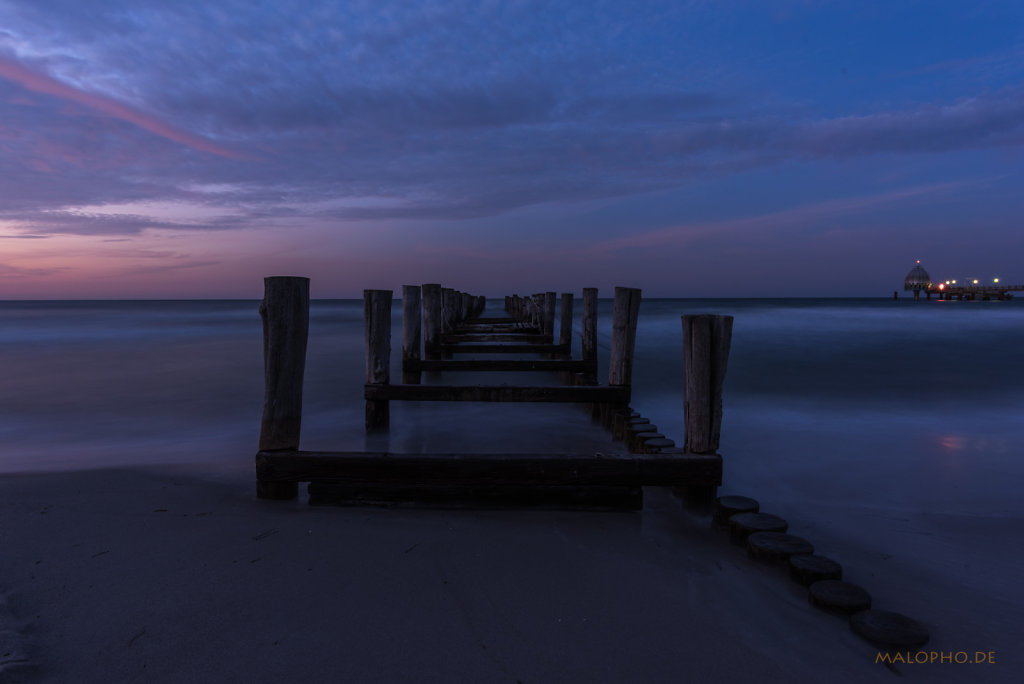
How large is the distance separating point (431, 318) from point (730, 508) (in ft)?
24.0

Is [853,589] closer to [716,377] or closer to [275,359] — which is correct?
[716,377]

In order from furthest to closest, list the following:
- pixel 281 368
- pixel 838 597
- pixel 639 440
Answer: pixel 639 440
pixel 281 368
pixel 838 597

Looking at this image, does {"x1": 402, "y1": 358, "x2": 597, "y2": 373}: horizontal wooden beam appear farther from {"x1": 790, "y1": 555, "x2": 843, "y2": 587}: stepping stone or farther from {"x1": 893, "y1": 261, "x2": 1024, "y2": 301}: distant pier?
{"x1": 893, "y1": 261, "x2": 1024, "y2": 301}: distant pier

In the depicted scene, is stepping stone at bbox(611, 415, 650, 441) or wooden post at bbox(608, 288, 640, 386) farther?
wooden post at bbox(608, 288, 640, 386)

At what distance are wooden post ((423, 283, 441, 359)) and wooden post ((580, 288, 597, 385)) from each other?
275 centimetres

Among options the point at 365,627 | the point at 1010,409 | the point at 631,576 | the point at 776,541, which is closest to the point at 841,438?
the point at 1010,409

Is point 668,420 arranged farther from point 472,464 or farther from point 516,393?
point 472,464

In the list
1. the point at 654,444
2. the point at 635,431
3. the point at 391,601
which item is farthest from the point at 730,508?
the point at 391,601

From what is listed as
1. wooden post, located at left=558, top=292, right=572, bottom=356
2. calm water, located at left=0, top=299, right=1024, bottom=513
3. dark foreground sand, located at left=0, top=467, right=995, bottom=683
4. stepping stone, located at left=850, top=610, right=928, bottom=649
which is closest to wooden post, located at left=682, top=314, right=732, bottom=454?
dark foreground sand, located at left=0, top=467, right=995, bottom=683

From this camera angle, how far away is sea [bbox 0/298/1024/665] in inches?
127

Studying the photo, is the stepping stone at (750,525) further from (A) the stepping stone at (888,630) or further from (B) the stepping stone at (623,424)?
(B) the stepping stone at (623,424)

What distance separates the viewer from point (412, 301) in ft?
24.8

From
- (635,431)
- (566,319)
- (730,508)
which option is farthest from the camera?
(566,319)

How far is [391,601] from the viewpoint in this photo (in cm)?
239
